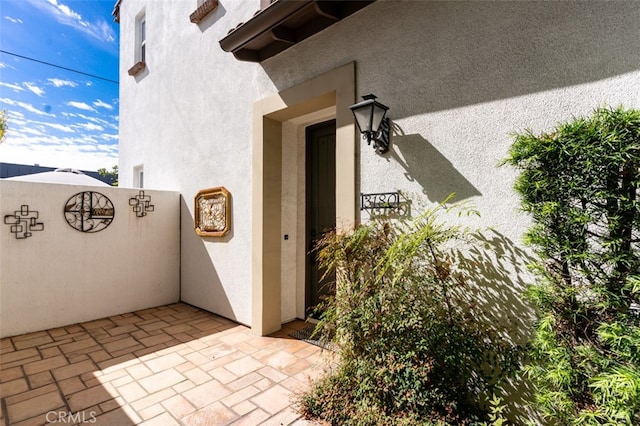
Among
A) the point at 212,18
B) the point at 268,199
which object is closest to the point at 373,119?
the point at 268,199

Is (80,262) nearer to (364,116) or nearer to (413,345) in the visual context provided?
(364,116)

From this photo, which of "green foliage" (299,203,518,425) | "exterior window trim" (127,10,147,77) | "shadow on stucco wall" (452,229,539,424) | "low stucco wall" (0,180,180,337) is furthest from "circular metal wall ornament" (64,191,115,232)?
"shadow on stucco wall" (452,229,539,424)

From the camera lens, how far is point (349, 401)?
2779 millimetres

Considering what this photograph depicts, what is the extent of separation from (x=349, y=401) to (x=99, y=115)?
667 inches

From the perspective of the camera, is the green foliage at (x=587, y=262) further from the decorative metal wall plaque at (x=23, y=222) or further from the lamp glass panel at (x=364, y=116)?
the decorative metal wall plaque at (x=23, y=222)

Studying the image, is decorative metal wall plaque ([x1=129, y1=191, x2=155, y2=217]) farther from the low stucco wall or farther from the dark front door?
the dark front door

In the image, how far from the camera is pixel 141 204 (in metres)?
6.36

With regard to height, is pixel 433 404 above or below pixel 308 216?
below

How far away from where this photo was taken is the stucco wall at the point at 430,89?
7.64ft

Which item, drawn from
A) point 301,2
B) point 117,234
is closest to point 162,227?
point 117,234

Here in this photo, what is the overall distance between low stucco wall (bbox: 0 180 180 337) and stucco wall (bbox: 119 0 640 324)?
120cm

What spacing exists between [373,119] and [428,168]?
0.81m

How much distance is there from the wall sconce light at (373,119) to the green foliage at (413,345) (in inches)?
42.1

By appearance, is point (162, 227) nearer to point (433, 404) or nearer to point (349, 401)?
point (349, 401)
